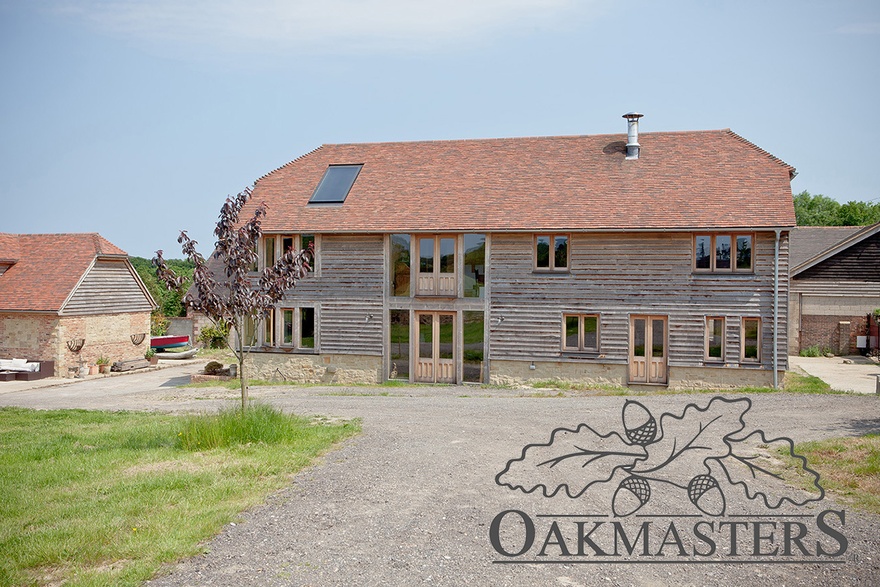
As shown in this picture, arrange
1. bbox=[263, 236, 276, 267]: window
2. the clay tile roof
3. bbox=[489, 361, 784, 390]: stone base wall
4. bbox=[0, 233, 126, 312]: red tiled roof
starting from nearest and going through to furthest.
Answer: bbox=[489, 361, 784, 390]: stone base wall
bbox=[263, 236, 276, 267]: window
bbox=[0, 233, 126, 312]: red tiled roof
the clay tile roof

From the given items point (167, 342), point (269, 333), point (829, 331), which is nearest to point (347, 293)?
point (269, 333)

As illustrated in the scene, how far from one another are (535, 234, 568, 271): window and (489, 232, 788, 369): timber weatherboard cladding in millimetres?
258

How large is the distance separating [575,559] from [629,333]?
53.9ft

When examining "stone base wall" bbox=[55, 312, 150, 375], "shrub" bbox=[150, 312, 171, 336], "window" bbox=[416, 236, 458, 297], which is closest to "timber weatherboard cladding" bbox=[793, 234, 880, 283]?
"window" bbox=[416, 236, 458, 297]

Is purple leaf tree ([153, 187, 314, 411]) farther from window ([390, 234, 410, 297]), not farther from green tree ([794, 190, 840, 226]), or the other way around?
green tree ([794, 190, 840, 226])

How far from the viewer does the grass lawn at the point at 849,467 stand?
8.76m

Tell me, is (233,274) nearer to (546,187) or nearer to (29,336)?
(546,187)

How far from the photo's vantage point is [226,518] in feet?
27.2

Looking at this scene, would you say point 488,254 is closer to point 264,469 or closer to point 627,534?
point 264,469

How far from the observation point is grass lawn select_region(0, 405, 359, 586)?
7332 millimetres

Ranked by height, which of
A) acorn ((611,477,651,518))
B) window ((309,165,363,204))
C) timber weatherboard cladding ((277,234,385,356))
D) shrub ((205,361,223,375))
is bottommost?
shrub ((205,361,223,375))

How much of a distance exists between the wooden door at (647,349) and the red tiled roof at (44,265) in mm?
22488

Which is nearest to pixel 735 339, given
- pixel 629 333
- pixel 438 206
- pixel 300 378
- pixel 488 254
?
pixel 629 333

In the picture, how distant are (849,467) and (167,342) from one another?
3619 centimetres
